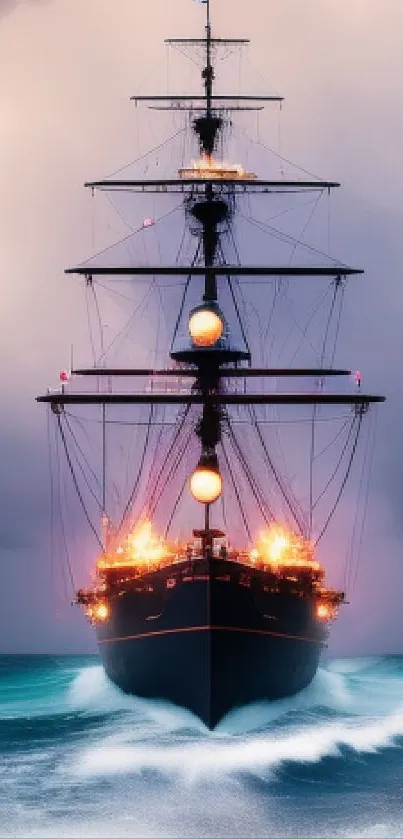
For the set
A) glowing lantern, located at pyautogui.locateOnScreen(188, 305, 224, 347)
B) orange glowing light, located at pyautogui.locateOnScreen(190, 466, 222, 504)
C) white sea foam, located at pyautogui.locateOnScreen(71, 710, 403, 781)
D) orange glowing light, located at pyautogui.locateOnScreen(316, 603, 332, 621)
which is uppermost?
glowing lantern, located at pyautogui.locateOnScreen(188, 305, 224, 347)

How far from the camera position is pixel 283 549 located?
42344 mm

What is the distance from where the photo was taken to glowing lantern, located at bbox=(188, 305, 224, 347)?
1592 inches

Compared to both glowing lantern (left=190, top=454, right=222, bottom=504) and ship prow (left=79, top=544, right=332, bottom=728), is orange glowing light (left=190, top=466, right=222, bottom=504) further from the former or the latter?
ship prow (left=79, top=544, right=332, bottom=728)

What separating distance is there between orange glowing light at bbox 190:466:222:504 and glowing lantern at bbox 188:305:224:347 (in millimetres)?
5615

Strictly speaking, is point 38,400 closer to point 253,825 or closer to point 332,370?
point 332,370

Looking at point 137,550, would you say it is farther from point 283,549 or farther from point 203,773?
point 203,773

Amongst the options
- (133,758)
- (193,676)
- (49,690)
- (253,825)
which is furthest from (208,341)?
(49,690)

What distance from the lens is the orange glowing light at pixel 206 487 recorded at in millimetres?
37500

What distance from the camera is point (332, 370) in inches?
1763

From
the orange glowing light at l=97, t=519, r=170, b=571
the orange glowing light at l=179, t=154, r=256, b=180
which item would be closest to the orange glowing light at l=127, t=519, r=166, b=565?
the orange glowing light at l=97, t=519, r=170, b=571

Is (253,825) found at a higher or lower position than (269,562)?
lower

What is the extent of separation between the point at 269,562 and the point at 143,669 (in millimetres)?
5935

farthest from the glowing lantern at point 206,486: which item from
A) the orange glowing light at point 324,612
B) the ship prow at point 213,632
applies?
the orange glowing light at point 324,612

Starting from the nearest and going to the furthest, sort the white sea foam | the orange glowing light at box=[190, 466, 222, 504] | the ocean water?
1. the ocean water
2. the white sea foam
3. the orange glowing light at box=[190, 466, 222, 504]
